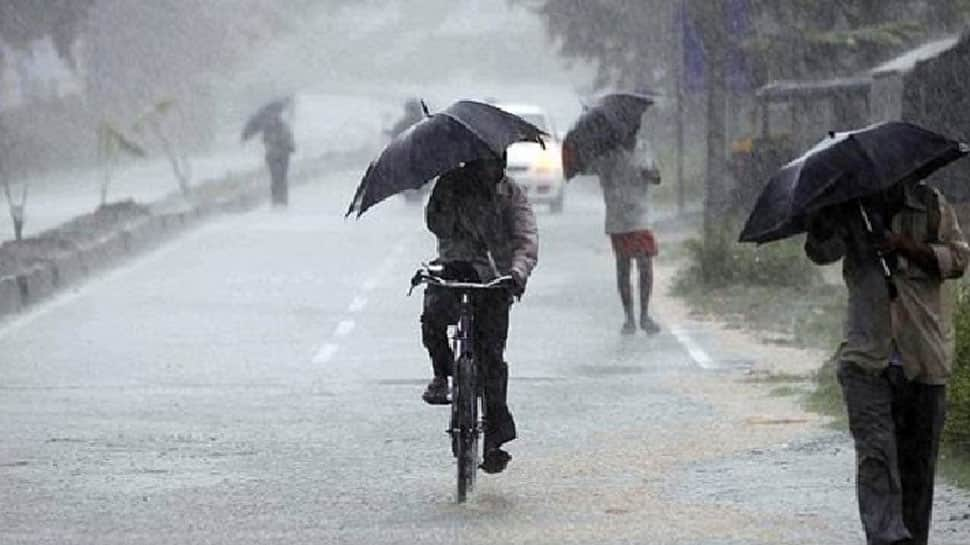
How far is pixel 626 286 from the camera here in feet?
59.3

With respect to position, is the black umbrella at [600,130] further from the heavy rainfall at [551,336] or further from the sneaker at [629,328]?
the sneaker at [629,328]

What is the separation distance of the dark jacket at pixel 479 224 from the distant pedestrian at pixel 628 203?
24.2 ft

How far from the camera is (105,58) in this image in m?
71.1

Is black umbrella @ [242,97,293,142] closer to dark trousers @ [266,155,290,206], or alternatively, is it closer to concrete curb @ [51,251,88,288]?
dark trousers @ [266,155,290,206]

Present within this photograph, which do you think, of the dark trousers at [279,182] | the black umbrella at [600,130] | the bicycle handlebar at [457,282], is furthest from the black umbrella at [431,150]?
the dark trousers at [279,182]

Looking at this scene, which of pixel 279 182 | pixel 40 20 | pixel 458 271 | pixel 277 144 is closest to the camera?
pixel 458 271

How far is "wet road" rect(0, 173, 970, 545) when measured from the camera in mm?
9703

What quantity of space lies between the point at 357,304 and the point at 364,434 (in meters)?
8.81

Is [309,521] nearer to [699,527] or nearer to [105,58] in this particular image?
[699,527]

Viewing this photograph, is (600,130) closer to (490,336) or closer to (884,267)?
(490,336)

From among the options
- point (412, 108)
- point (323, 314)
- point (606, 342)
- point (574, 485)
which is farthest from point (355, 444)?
point (412, 108)

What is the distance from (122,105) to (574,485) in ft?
200

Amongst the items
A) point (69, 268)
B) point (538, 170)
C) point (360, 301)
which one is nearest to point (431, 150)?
point (360, 301)

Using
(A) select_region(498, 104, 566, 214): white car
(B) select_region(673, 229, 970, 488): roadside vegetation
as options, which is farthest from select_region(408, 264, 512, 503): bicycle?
(A) select_region(498, 104, 566, 214): white car
